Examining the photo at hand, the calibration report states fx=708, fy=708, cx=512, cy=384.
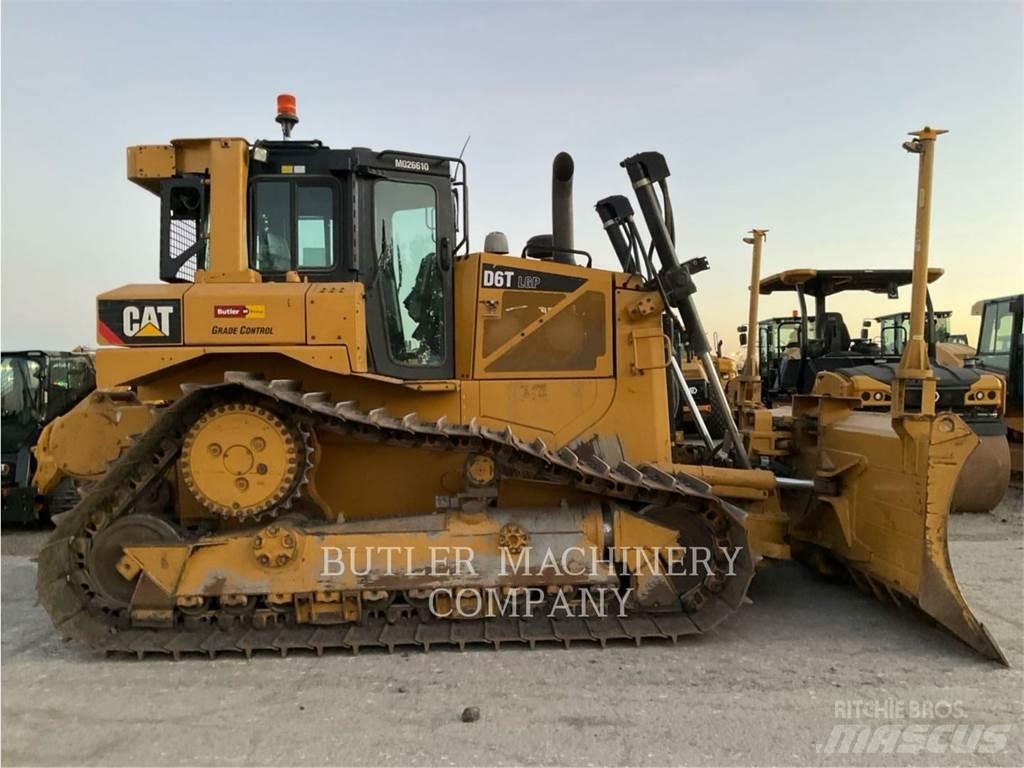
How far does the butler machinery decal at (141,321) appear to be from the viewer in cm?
452

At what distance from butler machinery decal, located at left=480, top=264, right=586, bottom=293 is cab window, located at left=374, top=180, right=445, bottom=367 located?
406mm

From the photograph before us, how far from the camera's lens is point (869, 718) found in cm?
366

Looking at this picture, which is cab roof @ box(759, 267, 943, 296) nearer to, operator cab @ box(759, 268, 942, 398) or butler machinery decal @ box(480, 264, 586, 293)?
operator cab @ box(759, 268, 942, 398)

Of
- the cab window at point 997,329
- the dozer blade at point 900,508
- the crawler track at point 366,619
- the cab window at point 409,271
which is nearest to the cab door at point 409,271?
the cab window at point 409,271

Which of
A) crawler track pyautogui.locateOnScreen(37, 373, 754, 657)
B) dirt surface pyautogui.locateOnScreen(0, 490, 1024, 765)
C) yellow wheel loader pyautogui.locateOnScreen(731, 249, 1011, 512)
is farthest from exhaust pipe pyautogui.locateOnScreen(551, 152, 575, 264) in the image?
dirt surface pyautogui.locateOnScreen(0, 490, 1024, 765)

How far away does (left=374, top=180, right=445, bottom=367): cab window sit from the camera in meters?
5.11

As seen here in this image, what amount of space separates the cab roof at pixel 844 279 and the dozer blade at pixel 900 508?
669 cm

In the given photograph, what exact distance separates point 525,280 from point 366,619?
2701 mm

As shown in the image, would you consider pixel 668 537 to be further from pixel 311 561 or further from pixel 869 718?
pixel 311 561

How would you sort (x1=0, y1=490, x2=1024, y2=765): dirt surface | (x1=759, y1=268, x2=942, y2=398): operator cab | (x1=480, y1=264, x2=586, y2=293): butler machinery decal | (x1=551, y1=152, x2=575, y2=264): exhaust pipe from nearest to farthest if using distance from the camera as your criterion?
(x1=0, y1=490, x2=1024, y2=765): dirt surface < (x1=480, y1=264, x2=586, y2=293): butler machinery decal < (x1=551, y1=152, x2=575, y2=264): exhaust pipe < (x1=759, y1=268, x2=942, y2=398): operator cab

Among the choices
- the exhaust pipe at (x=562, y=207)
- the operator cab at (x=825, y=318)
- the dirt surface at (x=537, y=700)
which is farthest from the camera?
the operator cab at (x=825, y=318)

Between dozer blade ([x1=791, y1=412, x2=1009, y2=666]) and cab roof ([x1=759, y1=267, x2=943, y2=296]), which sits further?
cab roof ([x1=759, y1=267, x2=943, y2=296])

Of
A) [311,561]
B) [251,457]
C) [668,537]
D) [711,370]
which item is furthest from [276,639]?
[711,370]

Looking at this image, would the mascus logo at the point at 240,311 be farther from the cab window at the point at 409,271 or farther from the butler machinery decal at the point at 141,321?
the cab window at the point at 409,271
